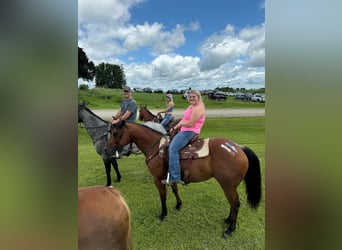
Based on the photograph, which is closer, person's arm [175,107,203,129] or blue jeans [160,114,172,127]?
person's arm [175,107,203,129]

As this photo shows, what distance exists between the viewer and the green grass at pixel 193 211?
166cm

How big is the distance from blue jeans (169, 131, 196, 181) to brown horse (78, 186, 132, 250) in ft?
3.19

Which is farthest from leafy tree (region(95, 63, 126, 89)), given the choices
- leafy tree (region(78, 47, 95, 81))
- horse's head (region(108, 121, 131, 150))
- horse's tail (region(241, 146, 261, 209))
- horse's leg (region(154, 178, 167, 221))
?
horse's tail (region(241, 146, 261, 209))

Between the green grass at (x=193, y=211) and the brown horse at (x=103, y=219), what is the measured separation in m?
0.73

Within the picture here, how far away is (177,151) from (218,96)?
1.95 feet

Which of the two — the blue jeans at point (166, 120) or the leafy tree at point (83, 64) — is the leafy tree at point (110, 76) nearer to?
the leafy tree at point (83, 64)

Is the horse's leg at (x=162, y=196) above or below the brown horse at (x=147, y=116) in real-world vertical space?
below

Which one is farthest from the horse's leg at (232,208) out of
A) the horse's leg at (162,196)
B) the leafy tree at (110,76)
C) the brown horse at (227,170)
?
the leafy tree at (110,76)

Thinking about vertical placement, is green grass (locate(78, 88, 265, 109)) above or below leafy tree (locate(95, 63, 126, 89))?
below

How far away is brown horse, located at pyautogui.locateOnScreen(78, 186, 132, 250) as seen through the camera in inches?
25.7

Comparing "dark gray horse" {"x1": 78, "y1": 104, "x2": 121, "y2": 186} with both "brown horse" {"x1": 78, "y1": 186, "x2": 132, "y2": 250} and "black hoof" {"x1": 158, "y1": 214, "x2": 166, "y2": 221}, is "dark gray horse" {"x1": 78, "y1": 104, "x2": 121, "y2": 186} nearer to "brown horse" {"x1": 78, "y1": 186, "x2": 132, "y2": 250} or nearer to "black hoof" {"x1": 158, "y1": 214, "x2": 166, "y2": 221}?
"black hoof" {"x1": 158, "y1": 214, "x2": 166, "y2": 221}
